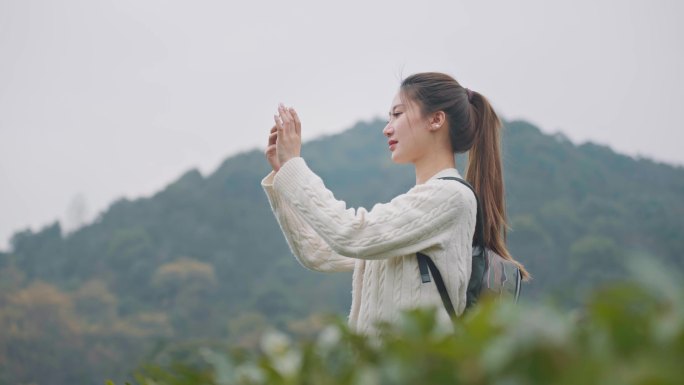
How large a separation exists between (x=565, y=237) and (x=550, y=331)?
46145 mm

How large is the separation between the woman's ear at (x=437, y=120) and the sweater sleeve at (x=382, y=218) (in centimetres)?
28

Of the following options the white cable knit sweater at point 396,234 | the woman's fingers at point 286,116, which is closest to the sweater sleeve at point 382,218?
the white cable knit sweater at point 396,234

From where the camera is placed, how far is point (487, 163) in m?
2.88

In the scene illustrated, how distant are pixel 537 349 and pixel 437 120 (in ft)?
6.39

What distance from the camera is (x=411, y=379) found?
97 centimetres

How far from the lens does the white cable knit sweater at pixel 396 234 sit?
2.44 metres

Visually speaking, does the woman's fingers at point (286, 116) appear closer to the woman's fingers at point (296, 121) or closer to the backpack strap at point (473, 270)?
the woman's fingers at point (296, 121)

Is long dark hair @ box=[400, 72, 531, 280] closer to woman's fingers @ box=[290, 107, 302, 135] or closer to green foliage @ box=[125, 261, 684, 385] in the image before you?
woman's fingers @ box=[290, 107, 302, 135]

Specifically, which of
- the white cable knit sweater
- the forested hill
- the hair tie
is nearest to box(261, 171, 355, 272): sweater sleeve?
the white cable knit sweater

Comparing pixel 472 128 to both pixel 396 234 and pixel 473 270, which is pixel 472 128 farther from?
pixel 396 234

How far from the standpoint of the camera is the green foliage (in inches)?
34.1

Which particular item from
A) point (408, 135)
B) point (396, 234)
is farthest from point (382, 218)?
point (408, 135)

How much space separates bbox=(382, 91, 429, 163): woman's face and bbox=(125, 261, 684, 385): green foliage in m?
1.66

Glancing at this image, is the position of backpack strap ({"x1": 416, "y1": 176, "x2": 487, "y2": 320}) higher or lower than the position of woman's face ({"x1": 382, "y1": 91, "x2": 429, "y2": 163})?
lower
